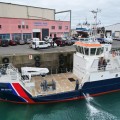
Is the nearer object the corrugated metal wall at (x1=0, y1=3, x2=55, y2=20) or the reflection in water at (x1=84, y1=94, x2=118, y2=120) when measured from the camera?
the reflection in water at (x1=84, y1=94, x2=118, y2=120)

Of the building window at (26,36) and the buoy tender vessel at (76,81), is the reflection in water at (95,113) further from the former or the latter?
the building window at (26,36)

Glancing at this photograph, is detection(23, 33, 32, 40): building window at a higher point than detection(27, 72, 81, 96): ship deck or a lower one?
higher

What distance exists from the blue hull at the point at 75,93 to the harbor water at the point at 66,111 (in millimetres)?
448

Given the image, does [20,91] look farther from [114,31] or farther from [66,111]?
[114,31]

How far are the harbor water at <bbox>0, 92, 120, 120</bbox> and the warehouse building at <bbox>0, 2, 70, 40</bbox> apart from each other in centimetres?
1909

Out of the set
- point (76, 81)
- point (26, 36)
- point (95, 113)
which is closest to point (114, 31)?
point (26, 36)

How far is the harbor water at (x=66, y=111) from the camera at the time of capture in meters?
11.9

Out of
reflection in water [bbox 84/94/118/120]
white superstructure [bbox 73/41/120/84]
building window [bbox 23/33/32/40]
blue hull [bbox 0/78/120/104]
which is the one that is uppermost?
building window [bbox 23/33/32/40]

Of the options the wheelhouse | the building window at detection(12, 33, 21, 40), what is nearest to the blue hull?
the wheelhouse

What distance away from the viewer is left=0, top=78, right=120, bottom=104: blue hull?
12344 millimetres

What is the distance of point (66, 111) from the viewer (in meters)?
12.6

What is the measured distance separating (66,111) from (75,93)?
4.87ft

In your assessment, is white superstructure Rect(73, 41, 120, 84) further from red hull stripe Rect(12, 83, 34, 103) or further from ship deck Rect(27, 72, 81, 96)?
red hull stripe Rect(12, 83, 34, 103)

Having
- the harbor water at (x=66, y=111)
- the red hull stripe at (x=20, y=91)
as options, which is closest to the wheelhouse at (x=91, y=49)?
the harbor water at (x=66, y=111)
